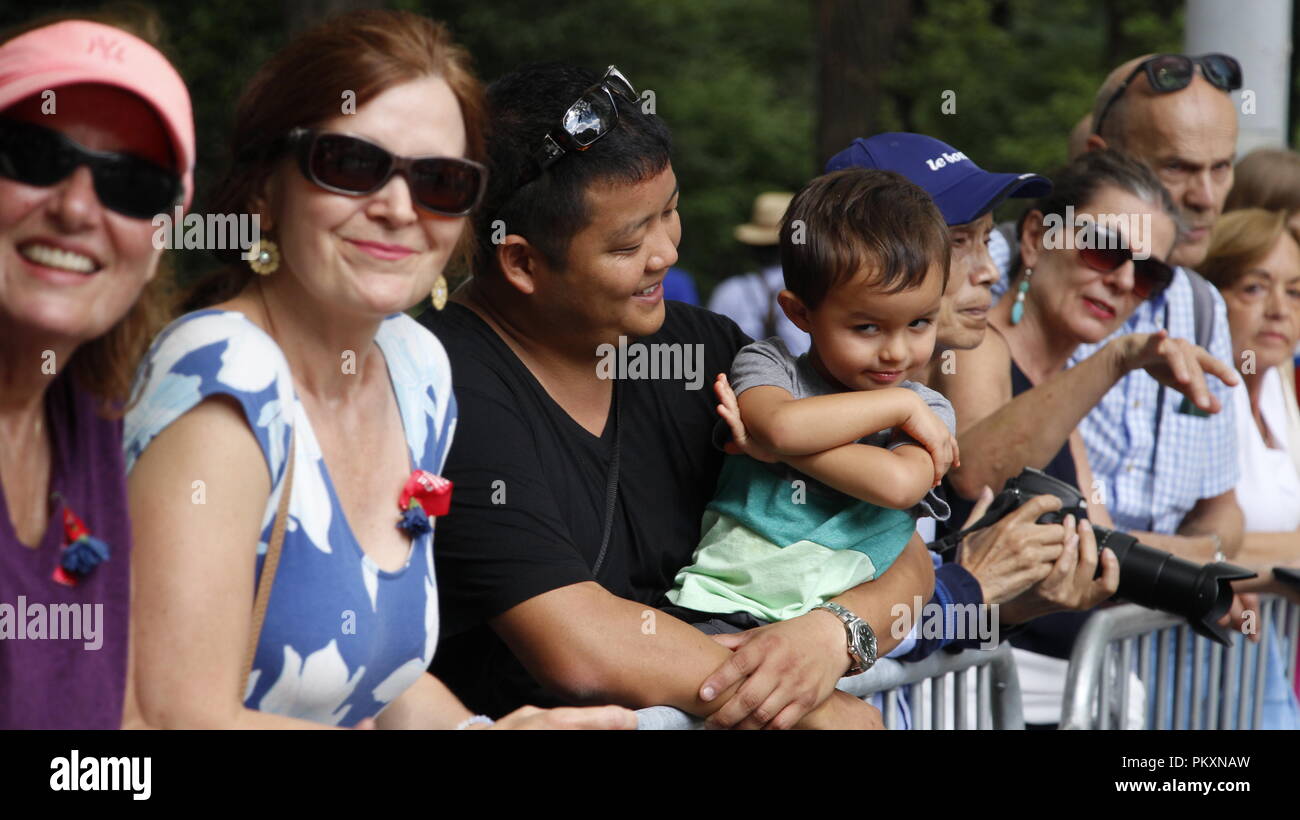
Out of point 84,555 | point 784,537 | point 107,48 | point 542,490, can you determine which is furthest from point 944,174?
point 84,555

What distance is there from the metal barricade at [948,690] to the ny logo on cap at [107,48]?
77.5 inches

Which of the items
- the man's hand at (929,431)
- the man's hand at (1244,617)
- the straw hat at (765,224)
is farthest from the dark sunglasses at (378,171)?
the straw hat at (765,224)

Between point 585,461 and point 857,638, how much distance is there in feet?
2.15

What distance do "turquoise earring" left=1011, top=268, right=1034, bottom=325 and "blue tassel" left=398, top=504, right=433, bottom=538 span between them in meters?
2.28

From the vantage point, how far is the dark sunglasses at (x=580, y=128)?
2.88m

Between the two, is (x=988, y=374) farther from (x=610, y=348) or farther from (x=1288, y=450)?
(x=1288, y=450)

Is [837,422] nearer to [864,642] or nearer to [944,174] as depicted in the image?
[864,642]

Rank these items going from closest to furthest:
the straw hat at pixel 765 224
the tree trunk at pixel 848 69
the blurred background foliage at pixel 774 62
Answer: the straw hat at pixel 765 224 < the tree trunk at pixel 848 69 < the blurred background foliage at pixel 774 62

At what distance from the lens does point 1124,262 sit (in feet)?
13.0

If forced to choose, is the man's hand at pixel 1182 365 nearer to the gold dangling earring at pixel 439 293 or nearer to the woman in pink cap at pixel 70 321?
the gold dangling earring at pixel 439 293
